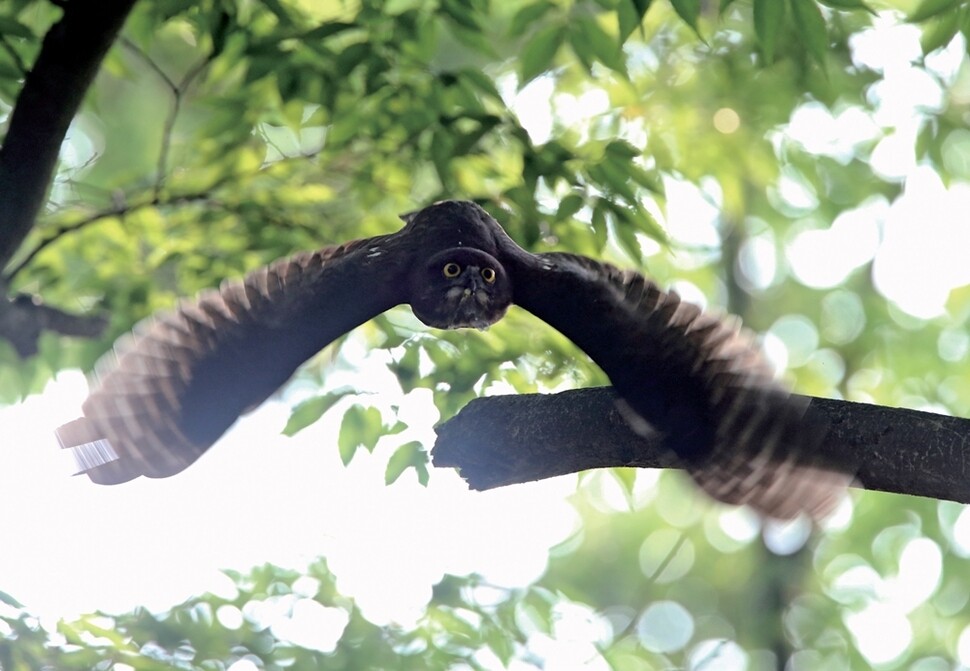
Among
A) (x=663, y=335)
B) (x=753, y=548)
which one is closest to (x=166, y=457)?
(x=663, y=335)

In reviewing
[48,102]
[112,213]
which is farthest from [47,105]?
[112,213]

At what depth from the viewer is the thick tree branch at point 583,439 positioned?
242 cm

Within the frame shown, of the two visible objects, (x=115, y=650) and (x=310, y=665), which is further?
(x=310, y=665)

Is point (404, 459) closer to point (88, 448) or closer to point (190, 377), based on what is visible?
point (190, 377)

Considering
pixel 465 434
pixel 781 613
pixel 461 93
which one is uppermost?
pixel 461 93

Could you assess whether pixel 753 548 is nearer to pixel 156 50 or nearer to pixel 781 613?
pixel 781 613

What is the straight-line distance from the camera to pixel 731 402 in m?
2.68

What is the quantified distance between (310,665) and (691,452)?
1655 mm

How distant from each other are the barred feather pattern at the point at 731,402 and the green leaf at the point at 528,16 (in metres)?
0.89

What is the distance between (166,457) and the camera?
2951 millimetres

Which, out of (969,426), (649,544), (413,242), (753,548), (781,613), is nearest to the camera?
(969,426)

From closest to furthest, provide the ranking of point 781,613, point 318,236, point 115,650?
point 115,650
point 318,236
point 781,613

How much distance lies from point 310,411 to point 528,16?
142 centimetres

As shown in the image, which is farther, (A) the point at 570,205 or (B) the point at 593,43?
(A) the point at 570,205
